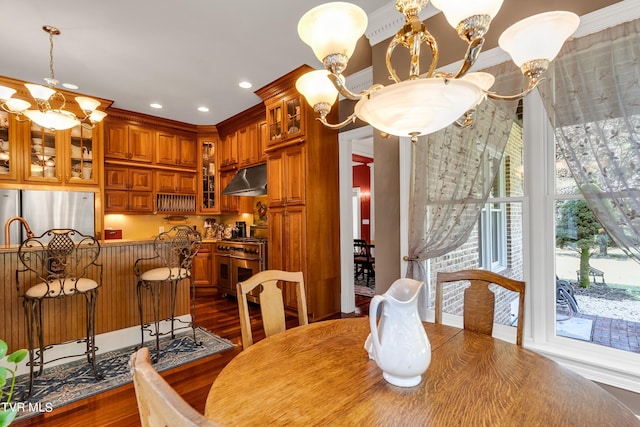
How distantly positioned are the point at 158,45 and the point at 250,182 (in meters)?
2.07

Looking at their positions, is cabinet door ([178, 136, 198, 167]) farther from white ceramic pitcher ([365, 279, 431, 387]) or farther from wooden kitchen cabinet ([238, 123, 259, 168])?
white ceramic pitcher ([365, 279, 431, 387])

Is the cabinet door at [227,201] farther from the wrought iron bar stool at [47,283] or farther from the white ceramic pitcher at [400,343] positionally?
the white ceramic pitcher at [400,343]

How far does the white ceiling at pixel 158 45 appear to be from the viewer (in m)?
2.41

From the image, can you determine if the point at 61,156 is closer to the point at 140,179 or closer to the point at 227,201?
the point at 140,179

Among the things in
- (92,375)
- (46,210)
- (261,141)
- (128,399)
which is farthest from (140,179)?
(128,399)

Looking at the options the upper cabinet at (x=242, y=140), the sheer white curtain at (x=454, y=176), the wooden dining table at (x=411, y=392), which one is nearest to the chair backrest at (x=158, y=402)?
the wooden dining table at (x=411, y=392)

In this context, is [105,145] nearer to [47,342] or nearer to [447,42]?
[47,342]

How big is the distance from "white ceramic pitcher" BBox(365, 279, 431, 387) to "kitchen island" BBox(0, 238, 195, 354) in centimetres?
295

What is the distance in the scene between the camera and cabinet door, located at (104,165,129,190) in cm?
464

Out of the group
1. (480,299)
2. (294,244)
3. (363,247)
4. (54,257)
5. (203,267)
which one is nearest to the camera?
(480,299)

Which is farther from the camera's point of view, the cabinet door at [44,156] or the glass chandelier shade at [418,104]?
the cabinet door at [44,156]

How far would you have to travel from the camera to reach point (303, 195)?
3.61 m

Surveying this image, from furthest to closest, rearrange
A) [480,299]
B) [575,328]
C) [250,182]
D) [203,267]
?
[203,267]
[250,182]
[575,328]
[480,299]

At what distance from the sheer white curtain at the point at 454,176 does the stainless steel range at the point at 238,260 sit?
7.79 feet
